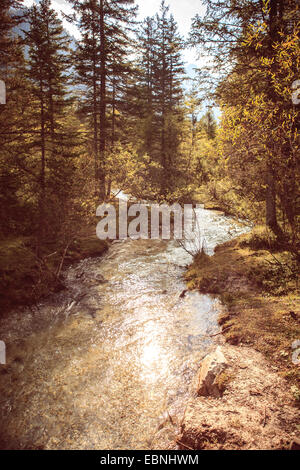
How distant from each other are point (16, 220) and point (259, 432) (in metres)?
11.6

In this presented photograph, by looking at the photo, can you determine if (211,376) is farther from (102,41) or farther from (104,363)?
(102,41)

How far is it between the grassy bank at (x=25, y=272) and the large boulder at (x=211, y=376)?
616cm

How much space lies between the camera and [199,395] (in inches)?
177

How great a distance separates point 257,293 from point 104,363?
5090 mm

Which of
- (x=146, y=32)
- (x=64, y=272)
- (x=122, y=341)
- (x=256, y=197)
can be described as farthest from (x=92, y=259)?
(x=146, y=32)

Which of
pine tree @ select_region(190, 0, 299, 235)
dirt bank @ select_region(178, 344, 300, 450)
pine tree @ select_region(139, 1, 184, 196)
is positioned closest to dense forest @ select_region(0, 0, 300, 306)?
pine tree @ select_region(190, 0, 299, 235)

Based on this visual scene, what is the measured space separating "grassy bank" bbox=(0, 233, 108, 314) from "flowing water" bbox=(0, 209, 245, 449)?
1.57 feet

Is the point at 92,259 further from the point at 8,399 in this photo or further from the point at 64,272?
the point at 8,399

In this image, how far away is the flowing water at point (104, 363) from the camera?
4172mm

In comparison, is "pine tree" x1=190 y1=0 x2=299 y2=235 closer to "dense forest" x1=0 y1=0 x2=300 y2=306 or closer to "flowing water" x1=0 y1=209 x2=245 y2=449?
"dense forest" x1=0 y1=0 x2=300 y2=306

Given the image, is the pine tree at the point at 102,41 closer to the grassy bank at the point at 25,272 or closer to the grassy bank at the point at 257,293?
the grassy bank at the point at 25,272

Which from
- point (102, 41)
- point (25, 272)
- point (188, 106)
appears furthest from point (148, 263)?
point (102, 41)

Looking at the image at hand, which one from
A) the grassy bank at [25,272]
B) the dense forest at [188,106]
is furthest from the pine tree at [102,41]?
the grassy bank at [25,272]

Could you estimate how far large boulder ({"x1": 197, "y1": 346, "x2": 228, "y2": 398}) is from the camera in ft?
14.3
